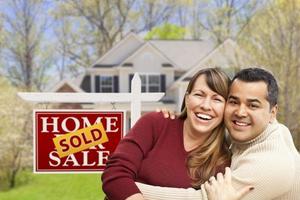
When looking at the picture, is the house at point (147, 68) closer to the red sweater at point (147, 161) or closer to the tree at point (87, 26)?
the tree at point (87, 26)

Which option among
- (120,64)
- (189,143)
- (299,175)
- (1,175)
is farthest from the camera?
(120,64)

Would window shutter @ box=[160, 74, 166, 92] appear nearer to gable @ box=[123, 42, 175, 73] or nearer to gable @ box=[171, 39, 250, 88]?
gable @ box=[123, 42, 175, 73]

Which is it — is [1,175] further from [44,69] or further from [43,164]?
[44,69]

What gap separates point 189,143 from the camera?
2.30 meters

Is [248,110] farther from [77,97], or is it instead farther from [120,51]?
[120,51]

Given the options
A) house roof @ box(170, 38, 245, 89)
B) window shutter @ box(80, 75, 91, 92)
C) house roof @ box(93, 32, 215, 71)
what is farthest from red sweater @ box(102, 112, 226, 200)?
window shutter @ box(80, 75, 91, 92)

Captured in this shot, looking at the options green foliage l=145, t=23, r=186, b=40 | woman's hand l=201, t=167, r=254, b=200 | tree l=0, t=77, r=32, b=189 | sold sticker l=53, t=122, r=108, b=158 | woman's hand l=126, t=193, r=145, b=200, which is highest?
green foliage l=145, t=23, r=186, b=40

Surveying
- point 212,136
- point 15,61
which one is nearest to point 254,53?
point 212,136

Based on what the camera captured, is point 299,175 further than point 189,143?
No

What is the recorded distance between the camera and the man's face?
82.7 inches

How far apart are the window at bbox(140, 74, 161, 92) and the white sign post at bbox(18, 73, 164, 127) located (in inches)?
690

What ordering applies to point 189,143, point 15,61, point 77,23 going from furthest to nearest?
point 77,23 → point 15,61 → point 189,143

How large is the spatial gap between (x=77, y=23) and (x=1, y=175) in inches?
792

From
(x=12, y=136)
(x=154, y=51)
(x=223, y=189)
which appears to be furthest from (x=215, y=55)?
(x=223, y=189)
